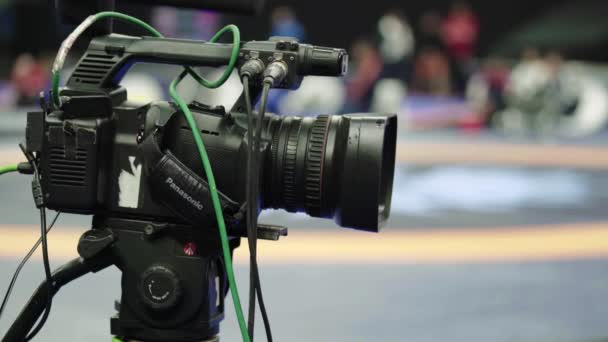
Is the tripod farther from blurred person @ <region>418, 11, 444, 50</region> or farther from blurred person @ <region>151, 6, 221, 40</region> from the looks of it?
blurred person @ <region>418, 11, 444, 50</region>

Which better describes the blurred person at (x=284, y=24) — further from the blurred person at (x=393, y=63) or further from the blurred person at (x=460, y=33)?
the blurred person at (x=460, y=33)

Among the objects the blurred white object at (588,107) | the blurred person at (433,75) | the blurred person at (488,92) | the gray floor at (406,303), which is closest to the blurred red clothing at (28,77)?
the blurred person at (433,75)

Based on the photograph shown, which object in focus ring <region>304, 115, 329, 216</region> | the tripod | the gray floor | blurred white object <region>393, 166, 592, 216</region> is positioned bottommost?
blurred white object <region>393, 166, 592, 216</region>

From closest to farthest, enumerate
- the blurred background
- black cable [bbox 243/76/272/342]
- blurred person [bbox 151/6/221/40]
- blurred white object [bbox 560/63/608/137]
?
black cable [bbox 243/76/272/342]
the blurred background
blurred white object [bbox 560/63/608/137]
blurred person [bbox 151/6/221/40]

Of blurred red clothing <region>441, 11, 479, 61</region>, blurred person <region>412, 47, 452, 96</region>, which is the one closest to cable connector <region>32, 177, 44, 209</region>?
blurred person <region>412, 47, 452, 96</region>

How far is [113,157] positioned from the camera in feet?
5.39

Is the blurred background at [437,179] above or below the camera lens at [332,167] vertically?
below

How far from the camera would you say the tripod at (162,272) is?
5.32ft

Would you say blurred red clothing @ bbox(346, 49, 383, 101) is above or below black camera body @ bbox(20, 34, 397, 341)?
below

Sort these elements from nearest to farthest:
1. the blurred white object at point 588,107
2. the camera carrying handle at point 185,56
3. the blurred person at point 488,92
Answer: the camera carrying handle at point 185,56
the blurred white object at point 588,107
the blurred person at point 488,92

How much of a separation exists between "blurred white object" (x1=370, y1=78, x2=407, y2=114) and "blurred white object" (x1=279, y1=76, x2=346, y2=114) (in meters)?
0.56

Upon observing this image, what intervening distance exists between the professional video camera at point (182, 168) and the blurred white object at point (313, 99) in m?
9.28

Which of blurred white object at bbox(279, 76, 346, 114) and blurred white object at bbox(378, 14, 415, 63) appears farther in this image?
blurred white object at bbox(378, 14, 415, 63)

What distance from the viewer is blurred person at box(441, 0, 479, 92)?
11.9m
